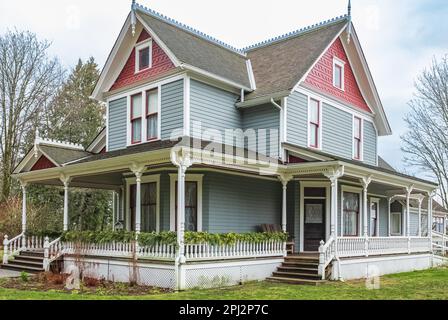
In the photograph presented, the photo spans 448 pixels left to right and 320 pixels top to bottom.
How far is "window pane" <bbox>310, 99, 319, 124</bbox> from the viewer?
64.5 feet

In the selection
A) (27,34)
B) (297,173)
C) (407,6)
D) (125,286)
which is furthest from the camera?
(27,34)

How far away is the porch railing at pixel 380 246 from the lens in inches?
672

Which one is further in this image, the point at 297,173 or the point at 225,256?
the point at 297,173

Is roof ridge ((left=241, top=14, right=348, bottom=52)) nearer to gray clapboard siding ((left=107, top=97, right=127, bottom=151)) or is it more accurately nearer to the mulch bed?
gray clapboard siding ((left=107, top=97, right=127, bottom=151))

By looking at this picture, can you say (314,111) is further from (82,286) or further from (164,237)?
(82,286)

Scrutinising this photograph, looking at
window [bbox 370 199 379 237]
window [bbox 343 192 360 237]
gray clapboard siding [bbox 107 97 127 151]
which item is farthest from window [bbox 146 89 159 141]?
window [bbox 370 199 379 237]

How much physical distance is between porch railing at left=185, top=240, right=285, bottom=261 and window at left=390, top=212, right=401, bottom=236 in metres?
12.4

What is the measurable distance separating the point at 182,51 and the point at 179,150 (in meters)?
5.19

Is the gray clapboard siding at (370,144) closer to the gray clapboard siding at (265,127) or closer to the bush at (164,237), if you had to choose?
the gray clapboard siding at (265,127)

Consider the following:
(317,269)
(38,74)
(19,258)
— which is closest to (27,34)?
(38,74)

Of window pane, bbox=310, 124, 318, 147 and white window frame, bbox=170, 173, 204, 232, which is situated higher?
window pane, bbox=310, 124, 318, 147

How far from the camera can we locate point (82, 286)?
1435 centimetres
